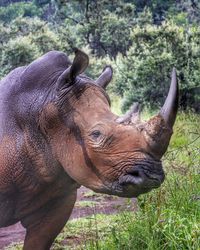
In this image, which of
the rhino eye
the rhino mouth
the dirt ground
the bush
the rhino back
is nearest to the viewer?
the rhino mouth

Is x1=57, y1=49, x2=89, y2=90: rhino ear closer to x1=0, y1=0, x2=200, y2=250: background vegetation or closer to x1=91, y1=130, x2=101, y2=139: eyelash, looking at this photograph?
x1=91, y1=130, x2=101, y2=139: eyelash

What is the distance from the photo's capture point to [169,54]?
13398 mm

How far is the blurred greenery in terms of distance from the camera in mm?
13562

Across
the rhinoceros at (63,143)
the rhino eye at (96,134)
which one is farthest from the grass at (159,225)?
the rhino eye at (96,134)

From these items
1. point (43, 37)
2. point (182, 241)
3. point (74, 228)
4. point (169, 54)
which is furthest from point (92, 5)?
point (182, 241)

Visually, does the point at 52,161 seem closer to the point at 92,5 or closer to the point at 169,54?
the point at 169,54

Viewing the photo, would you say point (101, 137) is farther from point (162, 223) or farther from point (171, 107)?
point (162, 223)

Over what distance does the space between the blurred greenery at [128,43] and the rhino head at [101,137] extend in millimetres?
523

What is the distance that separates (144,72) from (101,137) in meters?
11.1

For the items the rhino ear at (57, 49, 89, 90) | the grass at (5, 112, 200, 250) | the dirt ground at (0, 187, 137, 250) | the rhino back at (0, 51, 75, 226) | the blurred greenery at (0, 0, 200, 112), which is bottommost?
the blurred greenery at (0, 0, 200, 112)

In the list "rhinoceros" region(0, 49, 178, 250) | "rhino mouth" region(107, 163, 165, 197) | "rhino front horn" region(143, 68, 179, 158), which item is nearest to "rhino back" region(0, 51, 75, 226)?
A: "rhinoceros" region(0, 49, 178, 250)

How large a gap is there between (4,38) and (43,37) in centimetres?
250

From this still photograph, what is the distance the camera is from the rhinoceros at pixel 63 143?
2.70 metres

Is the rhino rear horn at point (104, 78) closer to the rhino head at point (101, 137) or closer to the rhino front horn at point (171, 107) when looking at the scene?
the rhino head at point (101, 137)
